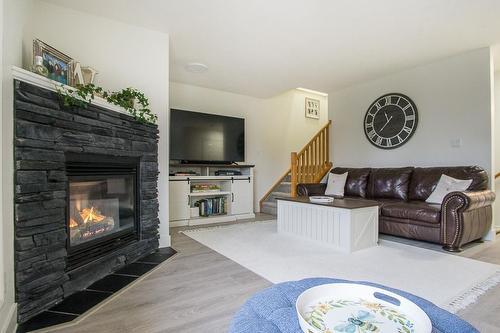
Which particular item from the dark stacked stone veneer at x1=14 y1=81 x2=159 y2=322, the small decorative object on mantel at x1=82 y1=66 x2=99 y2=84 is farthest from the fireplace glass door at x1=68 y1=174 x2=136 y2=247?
the small decorative object on mantel at x1=82 y1=66 x2=99 y2=84

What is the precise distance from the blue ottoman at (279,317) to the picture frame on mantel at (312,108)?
5.83m

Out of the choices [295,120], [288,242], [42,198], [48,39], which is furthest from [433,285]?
[295,120]

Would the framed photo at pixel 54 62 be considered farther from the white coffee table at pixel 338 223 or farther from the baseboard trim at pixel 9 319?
the white coffee table at pixel 338 223

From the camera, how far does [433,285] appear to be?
6.48ft

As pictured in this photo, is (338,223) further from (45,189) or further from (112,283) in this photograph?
(45,189)

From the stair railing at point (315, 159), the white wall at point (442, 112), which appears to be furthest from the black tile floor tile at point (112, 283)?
the white wall at point (442, 112)

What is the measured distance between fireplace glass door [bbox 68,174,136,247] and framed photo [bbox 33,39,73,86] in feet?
2.42

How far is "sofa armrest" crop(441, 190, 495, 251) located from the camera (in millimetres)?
2725

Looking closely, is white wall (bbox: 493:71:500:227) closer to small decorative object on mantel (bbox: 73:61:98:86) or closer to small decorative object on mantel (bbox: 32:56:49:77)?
small decorative object on mantel (bbox: 73:61:98:86)

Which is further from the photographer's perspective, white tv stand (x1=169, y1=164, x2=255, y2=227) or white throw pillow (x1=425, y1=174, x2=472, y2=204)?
white tv stand (x1=169, y1=164, x2=255, y2=227)

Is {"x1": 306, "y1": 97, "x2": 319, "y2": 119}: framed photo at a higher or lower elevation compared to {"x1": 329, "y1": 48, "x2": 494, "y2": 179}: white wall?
higher

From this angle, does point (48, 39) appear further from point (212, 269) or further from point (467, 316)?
point (467, 316)

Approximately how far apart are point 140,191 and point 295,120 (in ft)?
14.4

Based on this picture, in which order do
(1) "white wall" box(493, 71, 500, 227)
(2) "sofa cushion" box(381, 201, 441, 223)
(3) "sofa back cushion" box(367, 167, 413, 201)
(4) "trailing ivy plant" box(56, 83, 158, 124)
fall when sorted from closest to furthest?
(4) "trailing ivy plant" box(56, 83, 158, 124) → (2) "sofa cushion" box(381, 201, 441, 223) → (3) "sofa back cushion" box(367, 167, 413, 201) → (1) "white wall" box(493, 71, 500, 227)
